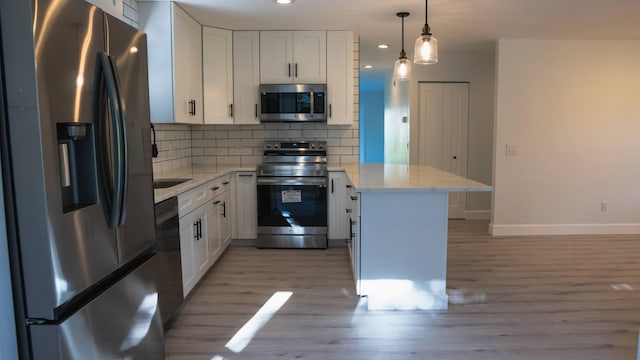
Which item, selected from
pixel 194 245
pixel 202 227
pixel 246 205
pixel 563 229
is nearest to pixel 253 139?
pixel 246 205

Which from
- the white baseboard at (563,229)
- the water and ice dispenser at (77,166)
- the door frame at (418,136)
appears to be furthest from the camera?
the door frame at (418,136)

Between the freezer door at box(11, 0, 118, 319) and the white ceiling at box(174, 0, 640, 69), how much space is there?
2415mm

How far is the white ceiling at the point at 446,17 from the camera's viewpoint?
3730 millimetres

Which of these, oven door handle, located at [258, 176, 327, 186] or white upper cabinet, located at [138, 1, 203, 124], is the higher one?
white upper cabinet, located at [138, 1, 203, 124]

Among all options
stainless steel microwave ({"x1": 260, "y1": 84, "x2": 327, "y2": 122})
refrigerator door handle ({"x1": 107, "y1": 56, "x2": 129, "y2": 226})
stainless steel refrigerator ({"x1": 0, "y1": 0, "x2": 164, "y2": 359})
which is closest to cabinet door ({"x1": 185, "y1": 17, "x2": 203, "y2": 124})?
stainless steel microwave ({"x1": 260, "y1": 84, "x2": 327, "y2": 122})

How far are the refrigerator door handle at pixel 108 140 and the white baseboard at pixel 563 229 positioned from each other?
462 cm

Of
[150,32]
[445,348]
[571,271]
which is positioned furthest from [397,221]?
[150,32]

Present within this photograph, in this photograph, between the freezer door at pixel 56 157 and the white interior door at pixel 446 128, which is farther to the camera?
the white interior door at pixel 446 128

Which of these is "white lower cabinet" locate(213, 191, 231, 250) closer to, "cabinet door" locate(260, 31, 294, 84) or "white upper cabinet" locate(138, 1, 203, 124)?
"white upper cabinet" locate(138, 1, 203, 124)

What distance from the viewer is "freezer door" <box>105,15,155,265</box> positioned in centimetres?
183

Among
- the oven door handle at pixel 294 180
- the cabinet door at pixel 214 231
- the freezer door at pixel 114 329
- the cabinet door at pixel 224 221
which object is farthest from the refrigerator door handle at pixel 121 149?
the oven door handle at pixel 294 180

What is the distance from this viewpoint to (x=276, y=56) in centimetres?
474

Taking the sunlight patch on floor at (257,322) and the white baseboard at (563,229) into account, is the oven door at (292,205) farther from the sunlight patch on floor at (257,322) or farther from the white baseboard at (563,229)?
the white baseboard at (563,229)

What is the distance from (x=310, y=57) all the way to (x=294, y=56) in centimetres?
17
